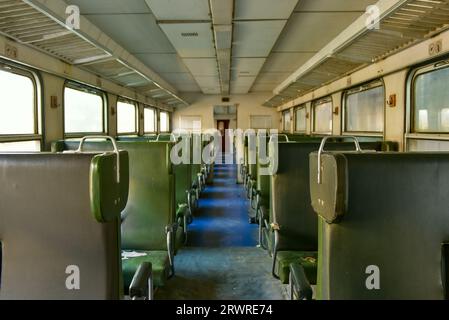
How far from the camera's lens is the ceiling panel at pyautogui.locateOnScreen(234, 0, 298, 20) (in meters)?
3.24

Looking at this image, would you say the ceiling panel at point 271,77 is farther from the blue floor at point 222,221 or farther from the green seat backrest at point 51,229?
the green seat backrest at point 51,229

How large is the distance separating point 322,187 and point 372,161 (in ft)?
0.76

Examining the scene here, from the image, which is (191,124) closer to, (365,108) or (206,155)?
(206,155)

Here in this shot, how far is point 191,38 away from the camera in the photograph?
14.3ft

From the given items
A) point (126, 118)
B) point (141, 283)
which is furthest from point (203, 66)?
point (141, 283)

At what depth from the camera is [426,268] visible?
156cm

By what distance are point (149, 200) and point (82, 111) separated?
282 centimetres

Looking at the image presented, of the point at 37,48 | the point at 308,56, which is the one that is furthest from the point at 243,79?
the point at 37,48

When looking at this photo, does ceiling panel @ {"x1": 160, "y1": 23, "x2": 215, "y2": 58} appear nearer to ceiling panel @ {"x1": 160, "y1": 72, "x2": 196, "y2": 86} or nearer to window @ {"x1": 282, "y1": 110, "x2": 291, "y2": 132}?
ceiling panel @ {"x1": 160, "y1": 72, "x2": 196, "y2": 86}

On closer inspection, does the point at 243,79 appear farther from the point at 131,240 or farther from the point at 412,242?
the point at 412,242

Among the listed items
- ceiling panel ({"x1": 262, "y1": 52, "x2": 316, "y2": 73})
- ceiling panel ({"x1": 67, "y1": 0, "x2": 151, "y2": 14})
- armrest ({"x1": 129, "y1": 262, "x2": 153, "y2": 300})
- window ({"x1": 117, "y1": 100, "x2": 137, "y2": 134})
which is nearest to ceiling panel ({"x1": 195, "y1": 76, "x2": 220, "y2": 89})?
ceiling panel ({"x1": 262, "y1": 52, "x2": 316, "y2": 73})

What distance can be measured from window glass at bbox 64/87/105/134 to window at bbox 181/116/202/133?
6516mm

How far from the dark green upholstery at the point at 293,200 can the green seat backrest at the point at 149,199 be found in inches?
33.2

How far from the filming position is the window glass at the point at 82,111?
4.68 metres
